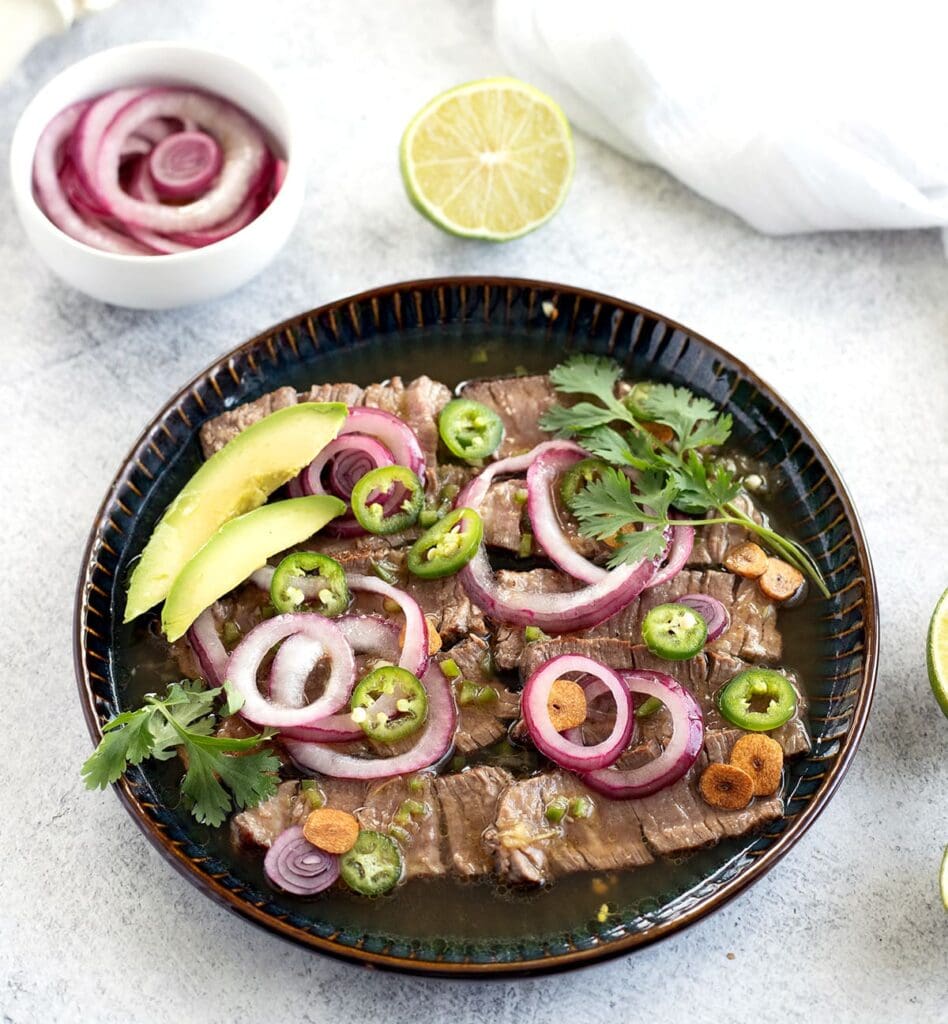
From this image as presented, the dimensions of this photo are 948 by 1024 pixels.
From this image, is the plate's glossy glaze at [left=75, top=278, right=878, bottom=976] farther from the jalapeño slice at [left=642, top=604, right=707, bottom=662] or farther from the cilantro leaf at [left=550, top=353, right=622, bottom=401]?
the jalapeño slice at [left=642, top=604, right=707, bottom=662]

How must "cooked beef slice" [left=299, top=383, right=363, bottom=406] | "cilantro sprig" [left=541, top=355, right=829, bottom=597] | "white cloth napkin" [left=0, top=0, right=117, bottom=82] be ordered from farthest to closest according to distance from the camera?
"white cloth napkin" [left=0, top=0, right=117, bottom=82]
"cooked beef slice" [left=299, top=383, right=363, bottom=406]
"cilantro sprig" [left=541, top=355, right=829, bottom=597]

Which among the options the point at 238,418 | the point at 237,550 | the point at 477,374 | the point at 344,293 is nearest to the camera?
the point at 237,550

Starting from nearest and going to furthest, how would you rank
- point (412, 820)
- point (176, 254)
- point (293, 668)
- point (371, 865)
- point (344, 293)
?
point (371, 865) < point (412, 820) < point (293, 668) < point (176, 254) < point (344, 293)

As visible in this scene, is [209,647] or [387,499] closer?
[209,647]

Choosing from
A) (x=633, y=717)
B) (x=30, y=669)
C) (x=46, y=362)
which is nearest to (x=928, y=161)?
(x=633, y=717)

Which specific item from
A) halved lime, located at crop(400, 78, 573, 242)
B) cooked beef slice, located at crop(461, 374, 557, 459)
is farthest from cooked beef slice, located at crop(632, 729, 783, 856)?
halved lime, located at crop(400, 78, 573, 242)

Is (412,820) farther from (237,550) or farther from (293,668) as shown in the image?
(237,550)

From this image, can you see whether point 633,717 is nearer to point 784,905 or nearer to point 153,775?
point 784,905

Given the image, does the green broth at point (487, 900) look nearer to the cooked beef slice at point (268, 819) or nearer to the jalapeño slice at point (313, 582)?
the cooked beef slice at point (268, 819)

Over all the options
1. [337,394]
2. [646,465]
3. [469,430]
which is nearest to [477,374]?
[469,430]
